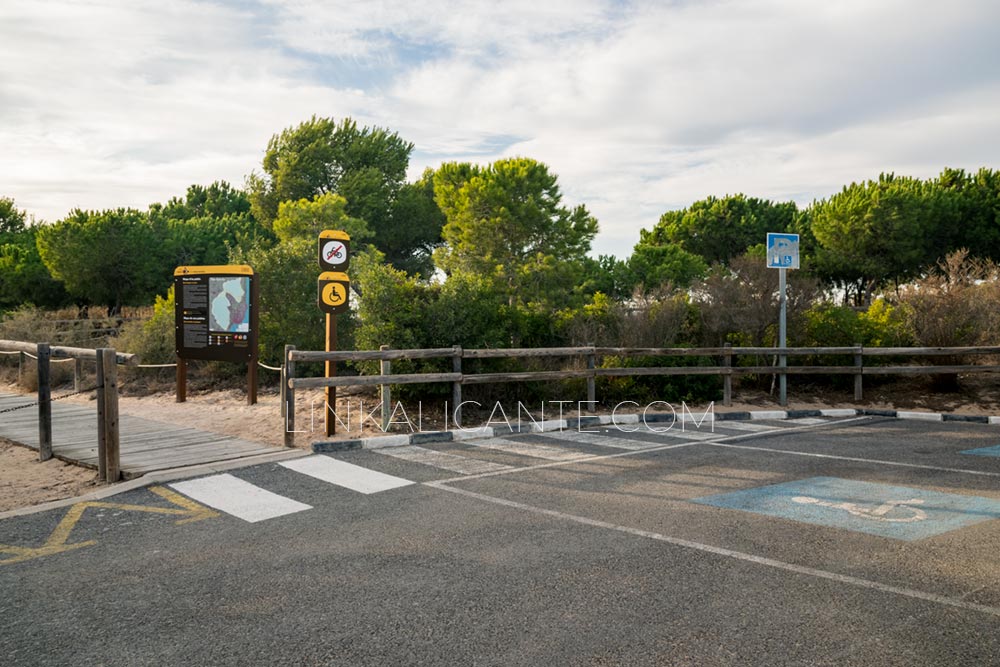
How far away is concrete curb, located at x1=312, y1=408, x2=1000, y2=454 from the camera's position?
1014 centimetres

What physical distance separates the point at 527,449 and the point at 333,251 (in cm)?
418

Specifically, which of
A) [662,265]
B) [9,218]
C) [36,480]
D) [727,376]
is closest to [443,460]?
[36,480]

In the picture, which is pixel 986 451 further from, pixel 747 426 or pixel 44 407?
pixel 44 407

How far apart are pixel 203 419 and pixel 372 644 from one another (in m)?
9.88

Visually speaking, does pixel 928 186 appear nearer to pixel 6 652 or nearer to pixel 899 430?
pixel 899 430

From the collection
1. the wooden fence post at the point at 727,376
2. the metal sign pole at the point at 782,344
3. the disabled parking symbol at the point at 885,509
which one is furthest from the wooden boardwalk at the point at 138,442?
the metal sign pole at the point at 782,344

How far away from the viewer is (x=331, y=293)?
11.6m

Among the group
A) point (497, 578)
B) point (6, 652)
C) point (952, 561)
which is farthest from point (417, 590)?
point (952, 561)

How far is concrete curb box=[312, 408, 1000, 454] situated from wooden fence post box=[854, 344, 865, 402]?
37.9 inches

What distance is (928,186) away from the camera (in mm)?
47094

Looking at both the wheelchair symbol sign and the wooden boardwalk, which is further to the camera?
the wheelchair symbol sign

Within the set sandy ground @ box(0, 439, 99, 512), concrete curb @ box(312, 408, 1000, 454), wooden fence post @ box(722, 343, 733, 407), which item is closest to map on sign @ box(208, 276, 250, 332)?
sandy ground @ box(0, 439, 99, 512)

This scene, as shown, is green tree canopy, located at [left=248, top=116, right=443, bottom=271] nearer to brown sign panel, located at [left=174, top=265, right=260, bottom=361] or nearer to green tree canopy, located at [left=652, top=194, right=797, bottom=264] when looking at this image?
green tree canopy, located at [left=652, top=194, right=797, bottom=264]

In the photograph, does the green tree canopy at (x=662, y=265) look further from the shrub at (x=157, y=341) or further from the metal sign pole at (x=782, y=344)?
the shrub at (x=157, y=341)
